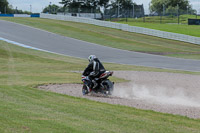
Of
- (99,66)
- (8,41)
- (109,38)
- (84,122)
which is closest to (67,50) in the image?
(8,41)

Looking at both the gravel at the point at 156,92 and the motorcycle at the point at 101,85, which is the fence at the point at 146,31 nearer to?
the gravel at the point at 156,92

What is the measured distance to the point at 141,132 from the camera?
8008 millimetres

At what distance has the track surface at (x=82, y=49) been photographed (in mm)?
30547

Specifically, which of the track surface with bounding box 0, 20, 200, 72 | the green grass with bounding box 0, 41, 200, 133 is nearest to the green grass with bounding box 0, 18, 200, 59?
the track surface with bounding box 0, 20, 200, 72

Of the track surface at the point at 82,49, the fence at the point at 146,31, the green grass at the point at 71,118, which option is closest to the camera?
the green grass at the point at 71,118

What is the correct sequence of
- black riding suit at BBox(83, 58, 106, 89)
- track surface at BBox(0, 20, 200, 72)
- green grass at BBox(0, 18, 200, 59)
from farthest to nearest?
green grass at BBox(0, 18, 200, 59), track surface at BBox(0, 20, 200, 72), black riding suit at BBox(83, 58, 106, 89)

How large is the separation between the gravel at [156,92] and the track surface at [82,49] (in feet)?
23.1

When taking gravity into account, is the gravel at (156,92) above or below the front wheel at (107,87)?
below

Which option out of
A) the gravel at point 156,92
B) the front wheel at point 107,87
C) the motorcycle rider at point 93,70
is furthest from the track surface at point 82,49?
the motorcycle rider at point 93,70

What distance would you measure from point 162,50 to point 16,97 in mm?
30784

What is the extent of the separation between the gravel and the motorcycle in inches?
11.3

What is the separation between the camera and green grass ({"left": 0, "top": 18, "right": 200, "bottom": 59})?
40400mm

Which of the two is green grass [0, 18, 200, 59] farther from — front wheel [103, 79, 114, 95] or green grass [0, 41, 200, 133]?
green grass [0, 41, 200, 133]

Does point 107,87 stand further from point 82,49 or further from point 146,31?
point 146,31
